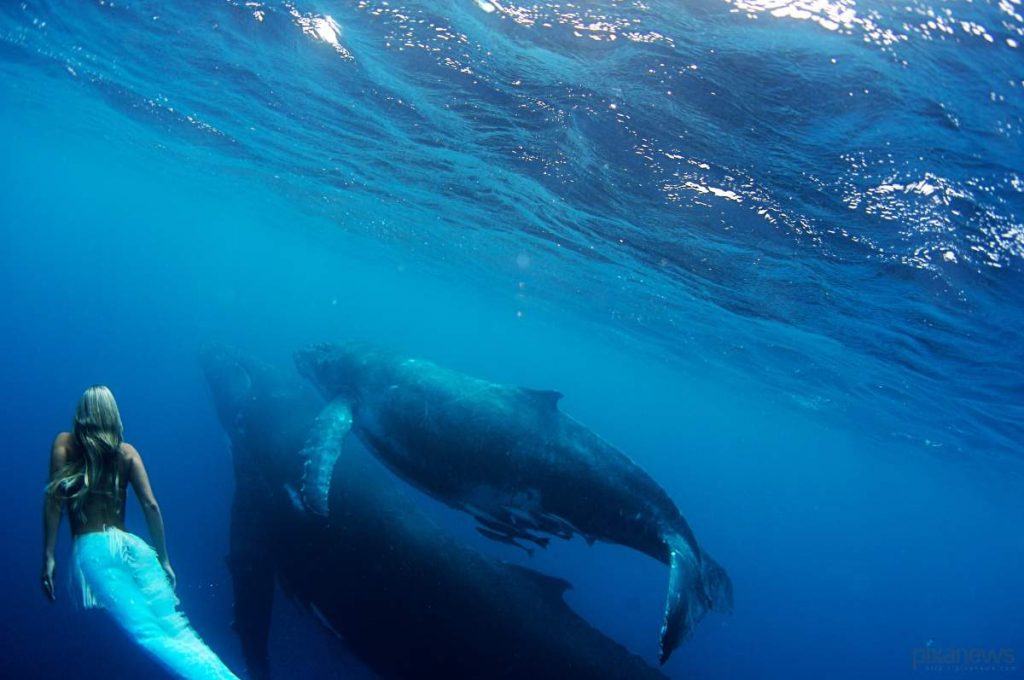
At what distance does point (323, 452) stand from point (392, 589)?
2.41m

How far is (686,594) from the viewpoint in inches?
247

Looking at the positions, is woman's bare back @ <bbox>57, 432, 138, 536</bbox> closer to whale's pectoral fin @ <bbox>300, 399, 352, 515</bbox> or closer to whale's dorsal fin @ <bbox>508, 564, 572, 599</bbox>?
whale's pectoral fin @ <bbox>300, 399, 352, 515</bbox>

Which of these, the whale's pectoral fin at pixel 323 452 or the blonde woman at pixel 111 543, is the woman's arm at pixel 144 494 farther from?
the whale's pectoral fin at pixel 323 452

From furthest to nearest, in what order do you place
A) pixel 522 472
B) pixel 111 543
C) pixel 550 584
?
pixel 550 584 → pixel 522 472 → pixel 111 543

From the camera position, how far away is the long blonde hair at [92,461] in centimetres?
477

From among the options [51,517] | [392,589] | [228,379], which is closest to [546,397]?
[392,589]

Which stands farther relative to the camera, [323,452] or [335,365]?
[335,365]

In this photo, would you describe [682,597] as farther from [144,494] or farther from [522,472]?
[144,494]

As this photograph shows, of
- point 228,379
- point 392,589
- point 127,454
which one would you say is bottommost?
point 228,379

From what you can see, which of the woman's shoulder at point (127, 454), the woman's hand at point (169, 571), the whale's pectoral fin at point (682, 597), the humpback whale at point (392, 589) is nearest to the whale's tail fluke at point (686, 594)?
the whale's pectoral fin at point (682, 597)

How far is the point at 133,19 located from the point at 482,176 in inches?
375

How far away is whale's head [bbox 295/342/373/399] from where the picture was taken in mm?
9789

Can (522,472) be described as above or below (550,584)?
above

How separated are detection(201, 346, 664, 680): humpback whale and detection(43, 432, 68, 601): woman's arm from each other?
114 inches
